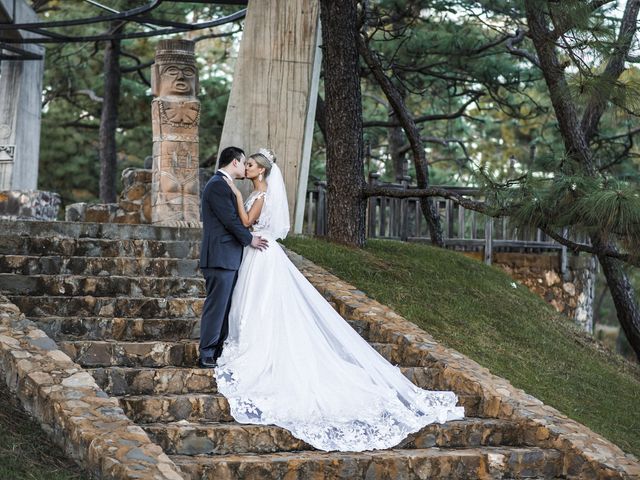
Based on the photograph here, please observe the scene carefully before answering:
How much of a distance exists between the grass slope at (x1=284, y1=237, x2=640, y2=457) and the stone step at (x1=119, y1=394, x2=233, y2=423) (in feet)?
8.86

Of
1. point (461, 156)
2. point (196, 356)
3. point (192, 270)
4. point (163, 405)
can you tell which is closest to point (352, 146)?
point (192, 270)

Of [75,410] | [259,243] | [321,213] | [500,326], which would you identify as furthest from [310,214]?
Answer: [75,410]

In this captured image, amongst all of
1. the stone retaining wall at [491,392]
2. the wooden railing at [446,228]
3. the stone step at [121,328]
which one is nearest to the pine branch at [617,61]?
the stone retaining wall at [491,392]

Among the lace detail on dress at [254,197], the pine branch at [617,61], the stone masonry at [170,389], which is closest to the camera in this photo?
the stone masonry at [170,389]

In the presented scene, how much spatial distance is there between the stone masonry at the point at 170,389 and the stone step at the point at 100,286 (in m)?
0.01

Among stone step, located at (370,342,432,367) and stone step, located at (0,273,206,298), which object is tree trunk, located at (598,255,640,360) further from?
stone step, located at (0,273,206,298)

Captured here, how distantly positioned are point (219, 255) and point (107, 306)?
5.03ft

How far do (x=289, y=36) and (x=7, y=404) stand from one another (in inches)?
259

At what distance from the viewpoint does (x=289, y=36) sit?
39.1 ft

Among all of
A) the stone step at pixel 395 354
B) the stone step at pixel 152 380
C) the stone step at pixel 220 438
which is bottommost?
Result: the stone step at pixel 220 438

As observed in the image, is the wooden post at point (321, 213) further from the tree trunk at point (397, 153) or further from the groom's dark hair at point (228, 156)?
the groom's dark hair at point (228, 156)

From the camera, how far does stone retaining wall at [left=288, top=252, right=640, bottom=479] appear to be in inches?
270

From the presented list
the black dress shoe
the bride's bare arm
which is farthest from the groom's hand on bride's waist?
the black dress shoe

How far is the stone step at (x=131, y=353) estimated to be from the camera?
736cm
